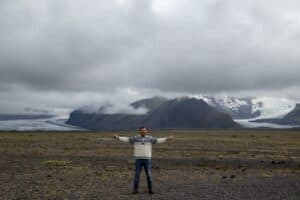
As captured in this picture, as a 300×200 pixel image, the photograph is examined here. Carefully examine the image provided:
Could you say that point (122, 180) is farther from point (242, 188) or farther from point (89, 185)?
point (242, 188)

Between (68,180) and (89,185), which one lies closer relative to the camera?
(89,185)

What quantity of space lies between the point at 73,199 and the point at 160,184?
732cm

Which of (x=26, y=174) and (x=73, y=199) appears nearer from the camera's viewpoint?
(x=73, y=199)

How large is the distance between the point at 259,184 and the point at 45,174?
46.3 ft

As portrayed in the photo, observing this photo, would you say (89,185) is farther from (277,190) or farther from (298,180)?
(298,180)

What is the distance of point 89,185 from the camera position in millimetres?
27375

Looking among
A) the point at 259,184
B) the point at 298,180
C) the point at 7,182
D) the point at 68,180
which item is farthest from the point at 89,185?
the point at 298,180

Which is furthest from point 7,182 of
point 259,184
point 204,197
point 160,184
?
point 259,184

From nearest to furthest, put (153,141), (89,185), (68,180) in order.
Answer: (153,141), (89,185), (68,180)

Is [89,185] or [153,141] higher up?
[153,141]

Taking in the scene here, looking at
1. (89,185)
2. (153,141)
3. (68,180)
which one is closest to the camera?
(153,141)

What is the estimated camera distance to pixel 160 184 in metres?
28.0

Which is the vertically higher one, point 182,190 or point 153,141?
point 153,141

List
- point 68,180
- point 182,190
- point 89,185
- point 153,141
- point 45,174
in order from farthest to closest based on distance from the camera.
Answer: point 45,174, point 68,180, point 89,185, point 182,190, point 153,141
